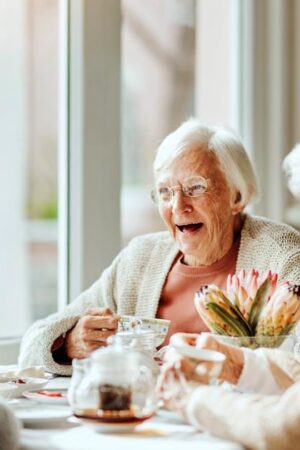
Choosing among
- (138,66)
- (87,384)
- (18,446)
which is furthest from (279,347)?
(138,66)

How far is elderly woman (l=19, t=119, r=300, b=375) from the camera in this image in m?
2.22

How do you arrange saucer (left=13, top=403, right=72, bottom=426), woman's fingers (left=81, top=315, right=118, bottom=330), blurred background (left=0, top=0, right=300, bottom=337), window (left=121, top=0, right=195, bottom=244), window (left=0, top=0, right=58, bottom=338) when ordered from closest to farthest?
saucer (left=13, top=403, right=72, bottom=426), woman's fingers (left=81, top=315, right=118, bottom=330), blurred background (left=0, top=0, right=300, bottom=337), window (left=121, top=0, right=195, bottom=244), window (left=0, top=0, right=58, bottom=338)

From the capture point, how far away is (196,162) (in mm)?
2254

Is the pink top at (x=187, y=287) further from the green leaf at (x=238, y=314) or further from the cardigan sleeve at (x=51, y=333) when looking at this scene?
the green leaf at (x=238, y=314)

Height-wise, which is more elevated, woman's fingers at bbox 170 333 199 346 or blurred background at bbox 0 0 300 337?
blurred background at bbox 0 0 300 337

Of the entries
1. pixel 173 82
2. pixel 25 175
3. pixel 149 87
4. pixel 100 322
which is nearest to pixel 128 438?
pixel 100 322

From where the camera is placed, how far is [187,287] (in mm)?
2279

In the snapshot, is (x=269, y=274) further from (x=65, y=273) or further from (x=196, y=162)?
(x=65, y=273)

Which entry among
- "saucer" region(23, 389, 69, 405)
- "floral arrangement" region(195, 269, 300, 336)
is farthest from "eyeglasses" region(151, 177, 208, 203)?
"saucer" region(23, 389, 69, 405)

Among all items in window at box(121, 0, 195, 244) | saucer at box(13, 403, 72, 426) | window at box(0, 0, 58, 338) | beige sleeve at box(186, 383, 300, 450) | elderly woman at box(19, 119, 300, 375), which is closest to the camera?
beige sleeve at box(186, 383, 300, 450)

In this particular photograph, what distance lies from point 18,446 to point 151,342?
19.9 inches

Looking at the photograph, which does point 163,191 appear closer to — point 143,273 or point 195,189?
point 195,189

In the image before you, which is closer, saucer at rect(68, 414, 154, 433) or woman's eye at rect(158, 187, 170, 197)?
saucer at rect(68, 414, 154, 433)

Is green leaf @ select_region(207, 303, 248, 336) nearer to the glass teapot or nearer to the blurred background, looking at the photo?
the glass teapot
